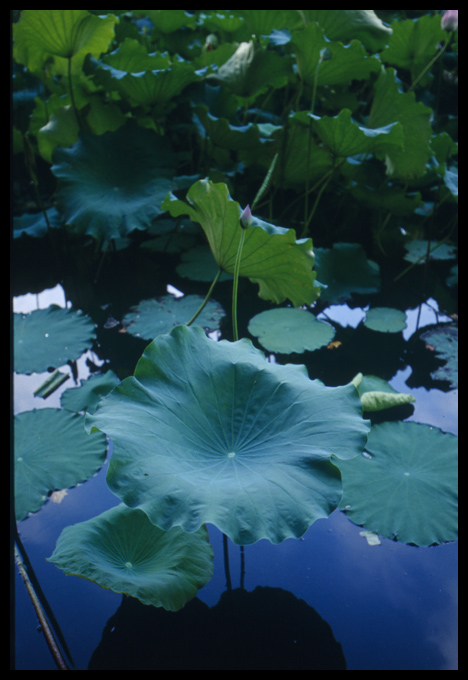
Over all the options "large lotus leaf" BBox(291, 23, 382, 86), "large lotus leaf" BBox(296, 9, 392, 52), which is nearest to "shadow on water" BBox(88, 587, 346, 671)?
"large lotus leaf" BBox(291, 23, 382, 86)

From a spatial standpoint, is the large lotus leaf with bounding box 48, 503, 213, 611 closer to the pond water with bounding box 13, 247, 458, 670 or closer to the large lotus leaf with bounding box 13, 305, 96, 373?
the pond water with bounding box 13, 247, 458, 670

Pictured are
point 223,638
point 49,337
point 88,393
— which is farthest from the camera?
point 49,337

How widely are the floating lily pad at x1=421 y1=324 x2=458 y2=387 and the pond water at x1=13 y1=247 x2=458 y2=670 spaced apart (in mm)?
811

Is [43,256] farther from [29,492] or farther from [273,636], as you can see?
[273,636]

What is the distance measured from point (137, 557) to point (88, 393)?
2.39ft

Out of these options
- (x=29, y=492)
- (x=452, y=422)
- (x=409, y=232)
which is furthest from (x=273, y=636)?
(x=409, y=232)

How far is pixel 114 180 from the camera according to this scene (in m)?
2.43

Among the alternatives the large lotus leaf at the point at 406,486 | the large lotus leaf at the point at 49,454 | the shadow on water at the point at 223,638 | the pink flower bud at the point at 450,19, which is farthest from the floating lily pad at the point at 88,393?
the pink flower bud at the point at 450,19

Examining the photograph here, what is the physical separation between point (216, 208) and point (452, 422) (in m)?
1.00

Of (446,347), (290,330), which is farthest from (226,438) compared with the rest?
(446,347)

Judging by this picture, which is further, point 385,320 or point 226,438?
point 385,320

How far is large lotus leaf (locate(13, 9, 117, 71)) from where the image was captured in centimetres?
205

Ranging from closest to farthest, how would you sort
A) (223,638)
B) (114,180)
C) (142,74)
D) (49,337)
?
(223,638) → (49,337) → (142,74) → (114,180)

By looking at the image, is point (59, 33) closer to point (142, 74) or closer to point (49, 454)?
point (142, 74)
